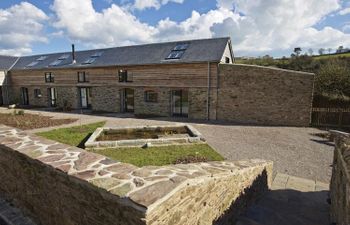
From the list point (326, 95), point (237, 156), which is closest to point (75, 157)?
point (237, 156)

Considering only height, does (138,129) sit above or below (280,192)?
above

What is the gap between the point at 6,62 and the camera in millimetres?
28906

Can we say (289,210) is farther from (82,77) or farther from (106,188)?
(82,77)

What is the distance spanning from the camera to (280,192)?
6168 millimetres

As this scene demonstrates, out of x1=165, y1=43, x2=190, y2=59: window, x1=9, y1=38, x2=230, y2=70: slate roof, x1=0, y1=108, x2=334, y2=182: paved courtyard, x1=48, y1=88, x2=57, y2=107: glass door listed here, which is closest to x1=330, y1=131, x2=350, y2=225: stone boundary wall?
x1=0, y1=108, x2=334, y2=182: paved courtyard

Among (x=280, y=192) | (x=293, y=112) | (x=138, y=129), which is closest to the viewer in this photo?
(x=280, y=192)

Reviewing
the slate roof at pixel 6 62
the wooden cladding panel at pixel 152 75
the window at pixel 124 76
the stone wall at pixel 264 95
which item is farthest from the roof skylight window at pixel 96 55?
the stone wall at pixel 264 95

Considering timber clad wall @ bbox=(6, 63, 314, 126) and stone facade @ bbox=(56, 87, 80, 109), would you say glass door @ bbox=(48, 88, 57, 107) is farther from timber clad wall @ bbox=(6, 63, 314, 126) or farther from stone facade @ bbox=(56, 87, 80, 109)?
timber clad wall @ bbox=(6, 63, 314, 126)

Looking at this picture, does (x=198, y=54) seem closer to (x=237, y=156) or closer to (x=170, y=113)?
(x=170, y=113)

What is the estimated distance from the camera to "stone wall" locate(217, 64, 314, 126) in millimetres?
14469

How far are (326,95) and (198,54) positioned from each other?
30.4 ft

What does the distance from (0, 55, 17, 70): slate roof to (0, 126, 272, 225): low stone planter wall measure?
1167 inches

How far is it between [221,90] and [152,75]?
5831 mm

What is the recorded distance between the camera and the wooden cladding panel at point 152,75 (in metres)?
16.6
